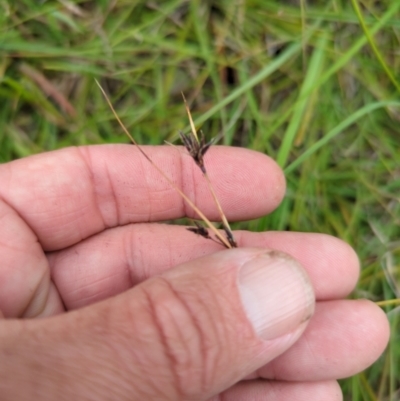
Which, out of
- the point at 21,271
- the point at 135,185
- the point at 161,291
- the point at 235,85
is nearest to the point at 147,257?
the point at 135,185

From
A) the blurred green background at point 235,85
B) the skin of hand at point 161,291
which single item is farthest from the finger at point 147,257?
the blurred green background at point 235,85

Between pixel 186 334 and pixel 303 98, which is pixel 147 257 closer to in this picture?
pixel 186 334

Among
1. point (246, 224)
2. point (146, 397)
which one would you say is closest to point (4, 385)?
point (146, 397)

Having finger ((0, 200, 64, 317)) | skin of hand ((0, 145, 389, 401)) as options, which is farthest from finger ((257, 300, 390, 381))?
finger ((0, 200, 64, 317))

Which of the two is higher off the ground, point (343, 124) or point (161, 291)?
point (343, 124)

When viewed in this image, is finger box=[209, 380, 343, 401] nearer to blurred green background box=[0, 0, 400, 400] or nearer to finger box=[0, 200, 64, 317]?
blurred green background box=[0, 0, 400, 400]

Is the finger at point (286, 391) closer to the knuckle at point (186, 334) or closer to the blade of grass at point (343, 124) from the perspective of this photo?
the knuckle at point (186, 334)
